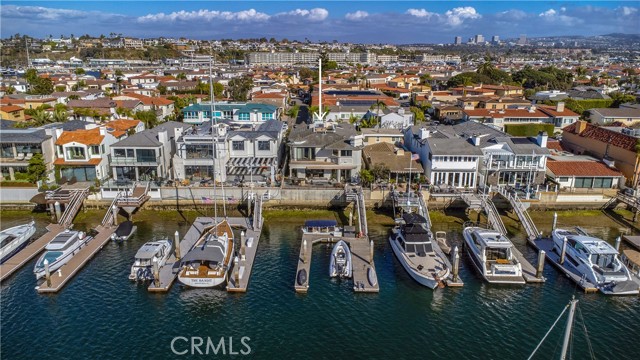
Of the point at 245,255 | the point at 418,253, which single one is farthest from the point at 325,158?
the point at 418,253

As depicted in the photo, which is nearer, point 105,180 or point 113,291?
point 113,291

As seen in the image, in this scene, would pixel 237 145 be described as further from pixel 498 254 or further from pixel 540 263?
pixel 540 263

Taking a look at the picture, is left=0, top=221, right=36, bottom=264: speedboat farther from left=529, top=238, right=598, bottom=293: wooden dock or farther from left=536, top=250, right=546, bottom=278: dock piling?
left=529, top=238, right=598, bottom=293: wooden dock

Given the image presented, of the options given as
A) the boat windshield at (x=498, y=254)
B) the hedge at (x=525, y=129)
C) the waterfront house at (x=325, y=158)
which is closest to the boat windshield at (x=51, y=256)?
the waterfront house at (x=325, y=158)

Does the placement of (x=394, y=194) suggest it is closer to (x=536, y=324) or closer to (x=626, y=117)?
(x=536, y=324)

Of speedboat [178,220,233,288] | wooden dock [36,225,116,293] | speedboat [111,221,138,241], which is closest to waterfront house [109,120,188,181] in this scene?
speedboat [111,221,138,241]

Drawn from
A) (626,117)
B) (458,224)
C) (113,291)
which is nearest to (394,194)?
(458,224)
